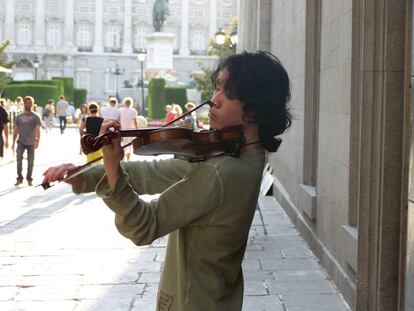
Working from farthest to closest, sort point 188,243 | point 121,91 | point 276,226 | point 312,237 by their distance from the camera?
point 121,91
point 276,226
point 312,237
point 188,243

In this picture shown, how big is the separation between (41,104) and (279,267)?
48.3 metres

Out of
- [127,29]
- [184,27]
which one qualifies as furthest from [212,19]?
[127,29]

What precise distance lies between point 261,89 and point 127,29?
96731 mm

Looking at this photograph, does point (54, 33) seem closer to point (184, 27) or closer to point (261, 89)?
point (184, 27)

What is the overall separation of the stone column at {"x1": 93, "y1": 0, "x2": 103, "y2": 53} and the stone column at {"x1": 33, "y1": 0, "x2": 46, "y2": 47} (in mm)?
5562

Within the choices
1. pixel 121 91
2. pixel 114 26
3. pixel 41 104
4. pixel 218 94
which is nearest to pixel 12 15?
pixel 114 26

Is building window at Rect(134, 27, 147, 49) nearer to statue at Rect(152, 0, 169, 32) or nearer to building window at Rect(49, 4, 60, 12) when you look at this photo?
building window at Rect(49, 4, 60, 12)

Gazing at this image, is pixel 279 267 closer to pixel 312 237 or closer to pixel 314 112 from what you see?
pixel 312 237

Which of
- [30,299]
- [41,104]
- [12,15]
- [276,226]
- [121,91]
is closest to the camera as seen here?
[30,299]

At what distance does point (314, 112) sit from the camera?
10445 mm

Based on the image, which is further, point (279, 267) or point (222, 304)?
point (279, 267)

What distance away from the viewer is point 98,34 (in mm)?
97188

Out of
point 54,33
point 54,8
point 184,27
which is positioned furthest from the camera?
point 184,27

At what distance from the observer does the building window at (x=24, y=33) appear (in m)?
95.2
